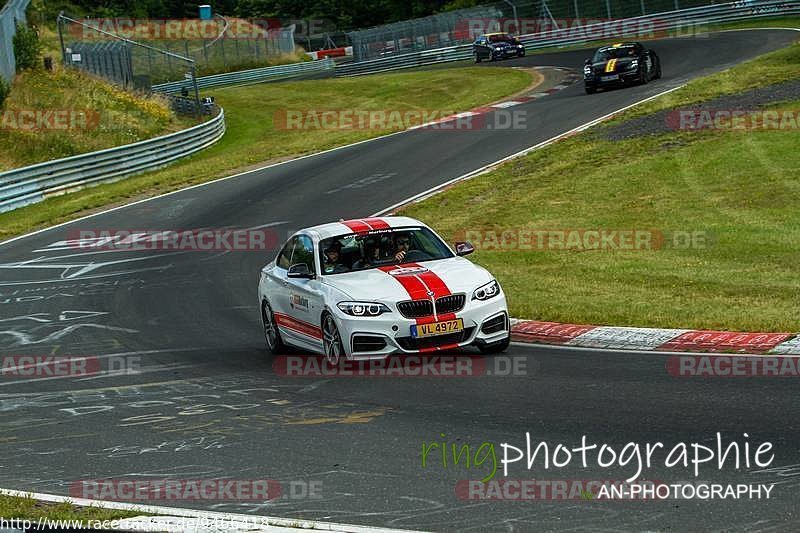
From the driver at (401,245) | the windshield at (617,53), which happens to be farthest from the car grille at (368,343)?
the windshield at (617,53)

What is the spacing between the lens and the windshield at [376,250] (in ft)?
41.7

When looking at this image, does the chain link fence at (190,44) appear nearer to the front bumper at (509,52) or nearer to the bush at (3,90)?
the bush at (3,90)

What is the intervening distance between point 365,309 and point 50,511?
489cm

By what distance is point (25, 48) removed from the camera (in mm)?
43438

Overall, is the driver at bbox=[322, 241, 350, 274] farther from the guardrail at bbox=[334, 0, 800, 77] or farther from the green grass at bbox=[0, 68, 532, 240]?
the guardrail at bbox=[334, 0, 800, 77]

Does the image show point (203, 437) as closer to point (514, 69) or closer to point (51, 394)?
point (51, 394)

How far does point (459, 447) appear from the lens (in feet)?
27.6

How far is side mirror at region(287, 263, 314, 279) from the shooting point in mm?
12531

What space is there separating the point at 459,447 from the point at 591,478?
1229 millimetres

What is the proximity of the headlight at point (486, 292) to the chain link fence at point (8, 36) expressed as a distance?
1235 inches

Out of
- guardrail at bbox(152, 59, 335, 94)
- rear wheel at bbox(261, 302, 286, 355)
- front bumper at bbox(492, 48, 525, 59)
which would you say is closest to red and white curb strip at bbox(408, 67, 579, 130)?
front bumper at bbox(492, 48, 525, 59)

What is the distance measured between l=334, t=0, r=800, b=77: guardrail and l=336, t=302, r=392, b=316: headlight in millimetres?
46621

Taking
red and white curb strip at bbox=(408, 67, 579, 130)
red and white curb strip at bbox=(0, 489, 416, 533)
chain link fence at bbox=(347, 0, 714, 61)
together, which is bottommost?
red and white curb strip at bbox=(408, 67, 579, 130)

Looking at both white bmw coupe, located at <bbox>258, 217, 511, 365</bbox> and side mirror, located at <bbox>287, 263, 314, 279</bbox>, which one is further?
side mirror, located at <bbox>287, 263, 314, 279</bbox>
